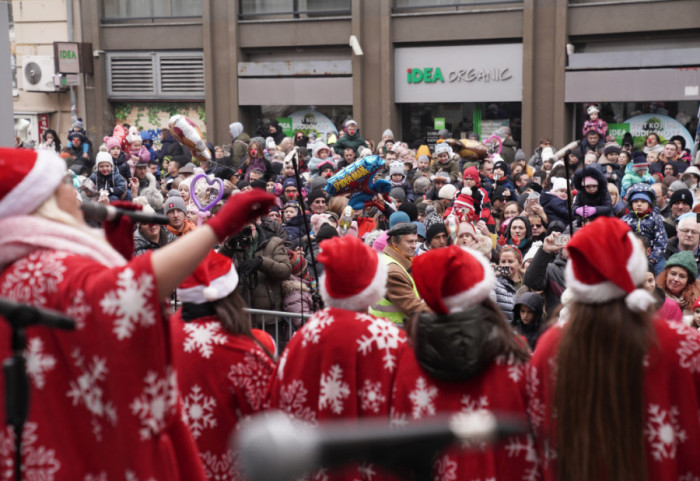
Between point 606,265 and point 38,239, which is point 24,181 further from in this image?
point 606,265

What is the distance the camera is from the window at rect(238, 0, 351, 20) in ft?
77.8

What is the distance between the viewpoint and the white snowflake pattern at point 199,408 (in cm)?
384

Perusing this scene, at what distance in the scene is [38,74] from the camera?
83.3 feet

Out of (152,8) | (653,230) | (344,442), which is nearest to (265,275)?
(653,230)

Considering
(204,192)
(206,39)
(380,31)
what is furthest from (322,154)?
(206,39)

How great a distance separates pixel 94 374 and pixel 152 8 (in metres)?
24.3

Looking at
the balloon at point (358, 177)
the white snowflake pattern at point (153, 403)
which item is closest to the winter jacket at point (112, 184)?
the balloon at point (358, 177)

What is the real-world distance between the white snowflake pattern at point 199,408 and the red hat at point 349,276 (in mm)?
646

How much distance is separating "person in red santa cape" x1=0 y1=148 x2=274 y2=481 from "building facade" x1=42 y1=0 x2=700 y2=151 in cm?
1895

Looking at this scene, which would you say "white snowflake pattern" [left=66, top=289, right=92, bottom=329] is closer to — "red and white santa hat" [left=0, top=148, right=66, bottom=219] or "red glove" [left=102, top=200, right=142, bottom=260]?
"red and white santa hat" [left=0, top=148, right=66, bottom=219]

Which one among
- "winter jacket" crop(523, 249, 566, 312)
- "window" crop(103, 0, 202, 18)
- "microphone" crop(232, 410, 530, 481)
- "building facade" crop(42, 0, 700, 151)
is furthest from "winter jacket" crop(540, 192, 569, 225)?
"window" crop(103, 0, 202, 18)

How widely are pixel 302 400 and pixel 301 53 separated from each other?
21222 mm

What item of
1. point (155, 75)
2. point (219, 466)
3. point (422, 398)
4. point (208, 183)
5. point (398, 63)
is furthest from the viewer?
point (155, 75)

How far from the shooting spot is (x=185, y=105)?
2539 centimetres
